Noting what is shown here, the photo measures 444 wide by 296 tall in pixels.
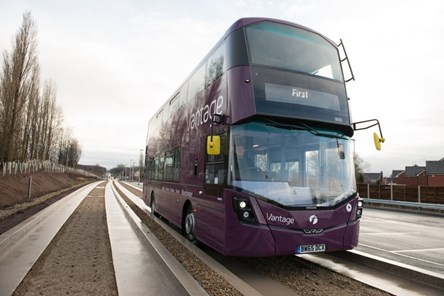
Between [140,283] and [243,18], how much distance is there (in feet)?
16.2

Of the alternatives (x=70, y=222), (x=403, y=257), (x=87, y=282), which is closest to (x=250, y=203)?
(x=87, y=282)

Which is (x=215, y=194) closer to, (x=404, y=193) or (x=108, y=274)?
(x=108, y=274)

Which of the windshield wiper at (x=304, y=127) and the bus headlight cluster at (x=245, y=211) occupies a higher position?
the windshield wiper at (x=304, y=127)

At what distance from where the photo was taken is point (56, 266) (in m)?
5.95

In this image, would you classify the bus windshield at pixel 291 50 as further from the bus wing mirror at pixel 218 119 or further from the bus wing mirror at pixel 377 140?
the bus wing mirror at pixel 377 140

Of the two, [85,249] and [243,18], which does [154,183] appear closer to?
[85,249]

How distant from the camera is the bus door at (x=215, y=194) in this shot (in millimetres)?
5652

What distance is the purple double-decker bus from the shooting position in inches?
209

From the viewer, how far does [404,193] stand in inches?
953

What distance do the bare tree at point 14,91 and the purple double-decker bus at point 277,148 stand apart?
1128 inches

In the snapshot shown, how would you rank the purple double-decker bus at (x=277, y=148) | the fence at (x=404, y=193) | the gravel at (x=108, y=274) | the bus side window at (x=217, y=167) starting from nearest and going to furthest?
the gravel at (x=108, y=274) → the purple double-decker bus at (x=277, y=148) → the bus side window at (x=217, y=167) → the fence at (x=404, y=193)

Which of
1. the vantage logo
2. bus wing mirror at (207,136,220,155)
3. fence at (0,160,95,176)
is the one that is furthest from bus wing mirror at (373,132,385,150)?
fence at (0,160,95,176)

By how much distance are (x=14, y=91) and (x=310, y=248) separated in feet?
104

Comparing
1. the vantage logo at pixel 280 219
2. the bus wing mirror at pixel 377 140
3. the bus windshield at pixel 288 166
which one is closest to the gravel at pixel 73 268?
the vantage logo at pixel 280 219
